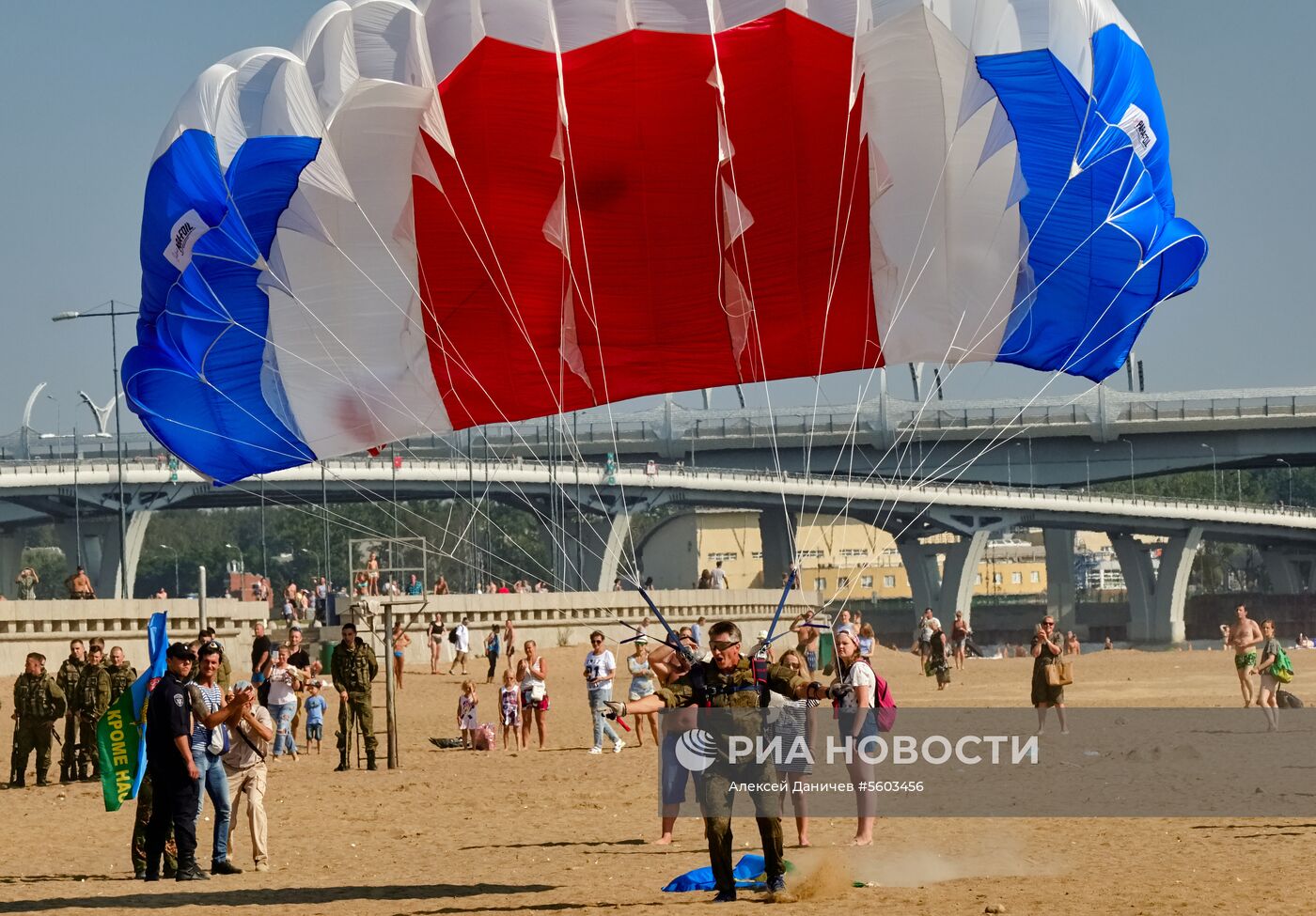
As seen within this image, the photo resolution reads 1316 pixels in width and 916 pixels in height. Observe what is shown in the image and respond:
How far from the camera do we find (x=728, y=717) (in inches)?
437

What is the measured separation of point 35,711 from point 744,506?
250 ft

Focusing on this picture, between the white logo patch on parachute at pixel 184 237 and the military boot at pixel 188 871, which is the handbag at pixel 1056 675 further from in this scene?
the military boot at pixel 188 871

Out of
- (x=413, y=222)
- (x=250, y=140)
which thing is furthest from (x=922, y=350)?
(x=250, y=140)

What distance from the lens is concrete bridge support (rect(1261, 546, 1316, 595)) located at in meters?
111

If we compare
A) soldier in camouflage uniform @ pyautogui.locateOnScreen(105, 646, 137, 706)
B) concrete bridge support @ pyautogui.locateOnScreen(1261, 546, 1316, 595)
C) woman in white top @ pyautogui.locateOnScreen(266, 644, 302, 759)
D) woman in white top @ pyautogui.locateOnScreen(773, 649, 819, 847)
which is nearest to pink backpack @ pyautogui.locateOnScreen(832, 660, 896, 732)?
woman in white top @ pyautogui.locateOnScreen(773, 649, 819, 847)

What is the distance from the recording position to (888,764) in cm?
1489

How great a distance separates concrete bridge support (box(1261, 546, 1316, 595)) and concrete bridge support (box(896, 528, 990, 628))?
22.2 metres

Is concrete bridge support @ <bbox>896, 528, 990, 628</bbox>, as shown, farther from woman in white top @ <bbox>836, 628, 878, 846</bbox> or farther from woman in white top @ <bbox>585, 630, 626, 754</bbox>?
woman in white top @ <bbox>836, 628, 878, 846</bbox>

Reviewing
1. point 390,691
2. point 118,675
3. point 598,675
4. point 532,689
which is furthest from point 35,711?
point 598,675

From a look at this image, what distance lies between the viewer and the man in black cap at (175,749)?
40.4 feet

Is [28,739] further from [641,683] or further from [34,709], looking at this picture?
[641,683]

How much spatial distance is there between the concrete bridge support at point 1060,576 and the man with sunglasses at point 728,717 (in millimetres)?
95463

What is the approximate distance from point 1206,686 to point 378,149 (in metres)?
24.2

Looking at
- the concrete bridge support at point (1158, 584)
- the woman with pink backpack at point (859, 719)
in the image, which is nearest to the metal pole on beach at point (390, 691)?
the woman with pink backpack at point (859, 719)
